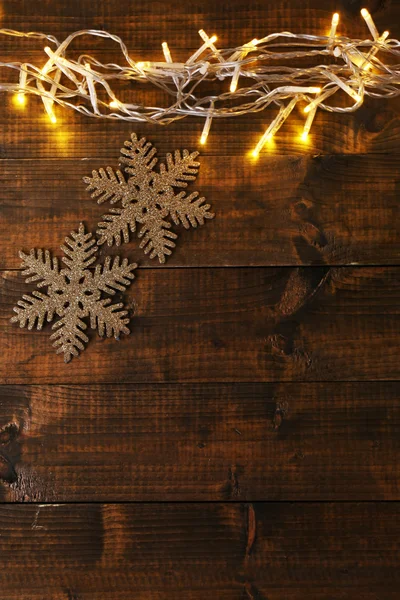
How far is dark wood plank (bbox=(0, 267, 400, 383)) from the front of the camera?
109 cm

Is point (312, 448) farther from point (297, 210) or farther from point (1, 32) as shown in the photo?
point (1, 32)

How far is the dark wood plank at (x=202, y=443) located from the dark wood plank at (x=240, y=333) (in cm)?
3

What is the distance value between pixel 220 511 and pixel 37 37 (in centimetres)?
97

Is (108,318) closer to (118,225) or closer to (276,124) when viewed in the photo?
(118,225)

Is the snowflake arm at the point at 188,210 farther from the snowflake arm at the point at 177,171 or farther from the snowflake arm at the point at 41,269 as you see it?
the snowflake arm at the point at 41,269

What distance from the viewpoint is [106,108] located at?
115 centimetres

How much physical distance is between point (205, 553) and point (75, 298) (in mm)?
517

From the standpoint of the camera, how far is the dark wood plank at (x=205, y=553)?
3.45 feet

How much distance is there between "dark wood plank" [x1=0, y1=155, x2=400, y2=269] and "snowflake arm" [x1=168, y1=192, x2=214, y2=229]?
17 mm

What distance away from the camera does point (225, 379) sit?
109 centimetres

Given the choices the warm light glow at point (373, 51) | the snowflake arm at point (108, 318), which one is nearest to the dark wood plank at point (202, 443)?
the snowflake arm at point (108, 318)

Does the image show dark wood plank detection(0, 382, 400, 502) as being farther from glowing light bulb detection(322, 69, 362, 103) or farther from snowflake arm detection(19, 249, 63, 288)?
glowing light bulb detection(322, 69, 362, 103)

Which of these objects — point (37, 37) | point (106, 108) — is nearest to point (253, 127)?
point (106, 108)

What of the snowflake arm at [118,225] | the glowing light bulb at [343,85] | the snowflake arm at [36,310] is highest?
the glowing light bulb at [343,85]
